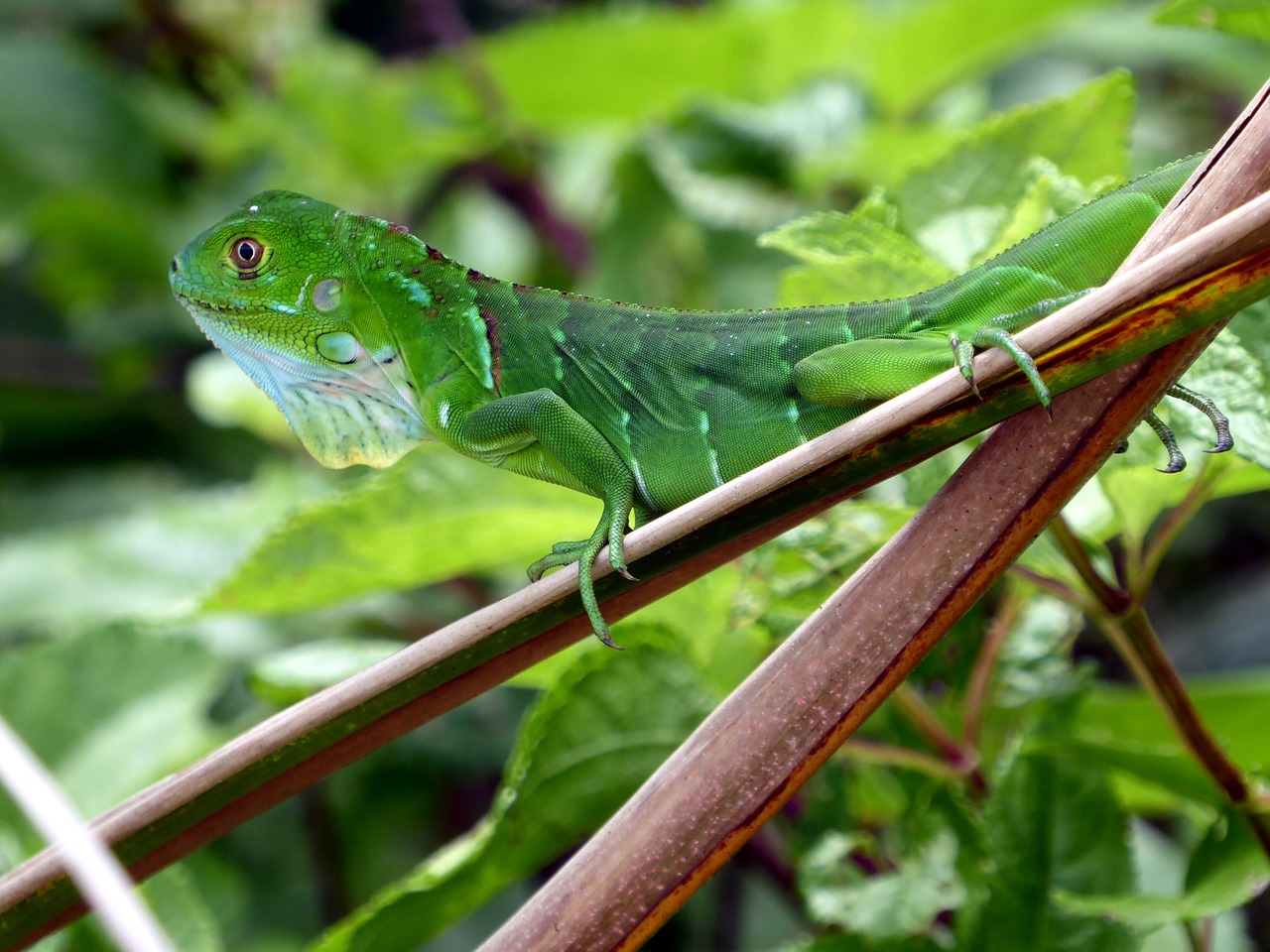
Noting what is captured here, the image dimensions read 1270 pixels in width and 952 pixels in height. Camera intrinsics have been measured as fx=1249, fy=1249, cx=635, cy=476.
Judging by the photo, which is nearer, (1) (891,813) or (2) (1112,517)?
(2) (1112,517)

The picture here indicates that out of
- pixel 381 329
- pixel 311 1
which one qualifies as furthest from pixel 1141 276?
pixel 311 1

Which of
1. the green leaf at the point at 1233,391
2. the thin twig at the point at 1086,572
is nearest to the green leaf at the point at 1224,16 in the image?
the green leaf at the point at 1233,391

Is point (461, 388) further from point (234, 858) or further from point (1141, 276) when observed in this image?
point (234, 858)

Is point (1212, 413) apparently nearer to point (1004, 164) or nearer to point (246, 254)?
point (1004, 164)

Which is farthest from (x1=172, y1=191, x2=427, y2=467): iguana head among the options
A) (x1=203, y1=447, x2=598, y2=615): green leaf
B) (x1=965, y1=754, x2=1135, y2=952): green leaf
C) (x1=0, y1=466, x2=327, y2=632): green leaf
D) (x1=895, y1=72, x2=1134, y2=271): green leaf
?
(x1=965, y1=754, x2=1135, y2=952): green leaf

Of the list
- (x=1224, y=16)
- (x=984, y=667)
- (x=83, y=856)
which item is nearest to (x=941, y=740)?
(x=984, y=667)

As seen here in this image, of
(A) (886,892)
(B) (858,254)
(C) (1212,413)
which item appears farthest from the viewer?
(A) (886,892)

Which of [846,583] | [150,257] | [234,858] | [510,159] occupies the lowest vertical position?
[234,858]
